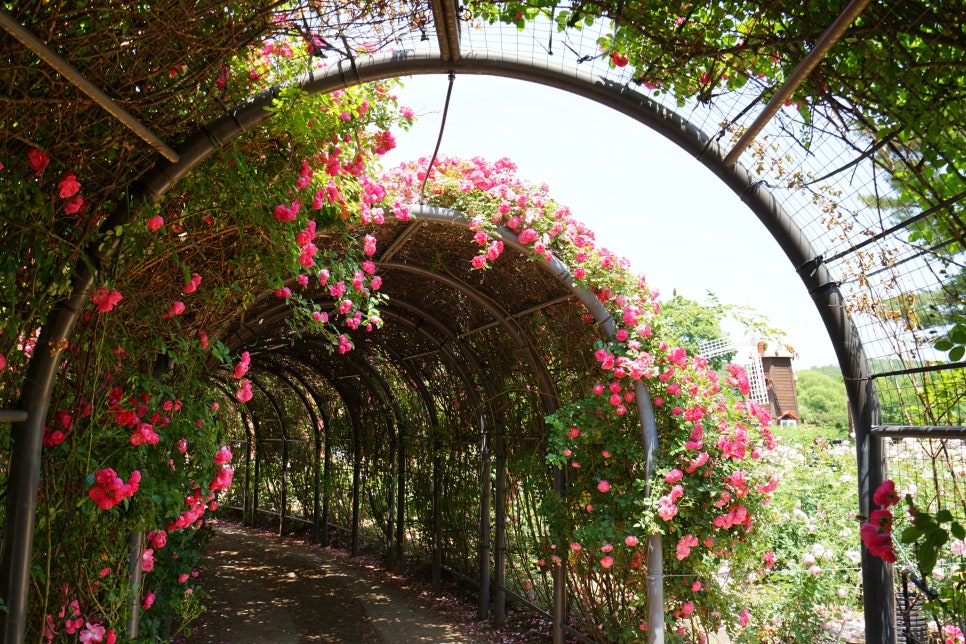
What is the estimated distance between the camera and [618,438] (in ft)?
13.3

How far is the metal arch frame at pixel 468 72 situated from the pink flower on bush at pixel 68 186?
0.62 ft

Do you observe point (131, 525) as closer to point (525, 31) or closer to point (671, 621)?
point (525, 31)

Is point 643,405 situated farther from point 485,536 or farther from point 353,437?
point 353,437

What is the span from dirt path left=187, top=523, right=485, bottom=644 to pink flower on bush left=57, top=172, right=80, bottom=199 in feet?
→ 15.4

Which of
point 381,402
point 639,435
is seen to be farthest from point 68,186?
point 381,402

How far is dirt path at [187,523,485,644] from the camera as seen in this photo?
5.75 metres

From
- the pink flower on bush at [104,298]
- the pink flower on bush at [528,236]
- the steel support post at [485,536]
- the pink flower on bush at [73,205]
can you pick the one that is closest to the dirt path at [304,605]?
the steel support post at [485,536]

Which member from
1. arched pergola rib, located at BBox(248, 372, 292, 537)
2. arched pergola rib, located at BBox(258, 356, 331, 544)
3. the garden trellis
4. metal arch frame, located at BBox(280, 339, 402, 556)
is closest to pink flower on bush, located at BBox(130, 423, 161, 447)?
the garden trellis

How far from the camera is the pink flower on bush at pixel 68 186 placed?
6.04ft

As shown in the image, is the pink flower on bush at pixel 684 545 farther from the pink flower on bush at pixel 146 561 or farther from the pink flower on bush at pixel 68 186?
the pink flower on bush at pixel 68 186

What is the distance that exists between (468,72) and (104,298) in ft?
4.38

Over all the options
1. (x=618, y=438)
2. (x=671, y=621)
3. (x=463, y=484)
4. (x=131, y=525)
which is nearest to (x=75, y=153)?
(x=131, y=525)

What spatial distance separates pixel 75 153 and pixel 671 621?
3515 mm

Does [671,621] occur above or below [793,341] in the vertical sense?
below
